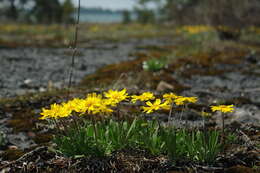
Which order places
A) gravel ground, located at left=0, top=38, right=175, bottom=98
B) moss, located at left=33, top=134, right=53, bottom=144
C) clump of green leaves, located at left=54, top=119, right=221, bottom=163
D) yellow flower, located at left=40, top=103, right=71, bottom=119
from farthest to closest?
gravel ground, located at left=0, top=38, right=175, bottom=98 < moss, located at left=33, top=134, right=53, bottom=144 < clump of green leaves, located at left=54, top=119, right=221, bottom=163 < yellow flower, located at left=40, top=103, right=71, bottom=119

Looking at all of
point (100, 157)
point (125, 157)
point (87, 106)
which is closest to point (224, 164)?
point (125, 157)

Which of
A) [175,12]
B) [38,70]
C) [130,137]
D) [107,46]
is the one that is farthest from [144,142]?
[175,12]

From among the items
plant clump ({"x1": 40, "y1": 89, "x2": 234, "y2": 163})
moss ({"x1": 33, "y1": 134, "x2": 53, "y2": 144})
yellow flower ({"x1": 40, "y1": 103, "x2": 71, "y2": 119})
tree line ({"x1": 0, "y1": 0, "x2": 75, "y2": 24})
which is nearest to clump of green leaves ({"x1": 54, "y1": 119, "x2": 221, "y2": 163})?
plant clump ({"x1": 40, "y1": 89, "x2": 234, "y2": 163})

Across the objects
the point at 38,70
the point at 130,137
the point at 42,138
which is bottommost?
the point at 38,70

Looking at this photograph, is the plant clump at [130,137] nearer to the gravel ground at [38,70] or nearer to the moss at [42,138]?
the moss at [42,138]

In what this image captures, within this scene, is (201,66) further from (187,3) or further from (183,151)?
(187,3)

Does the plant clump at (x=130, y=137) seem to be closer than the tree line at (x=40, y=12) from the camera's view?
Yes

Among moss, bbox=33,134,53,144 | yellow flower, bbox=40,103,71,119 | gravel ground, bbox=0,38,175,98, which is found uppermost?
yellow flower, bbox=40,103,71,119

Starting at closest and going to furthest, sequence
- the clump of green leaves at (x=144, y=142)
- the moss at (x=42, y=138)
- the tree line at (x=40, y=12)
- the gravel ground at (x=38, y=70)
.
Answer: the clump of green leaves at (x=144, y=142) → the moss at (x=42, y=138) → the gravel ground at (x=38, y=70) → the tree line at (x=40, y=12)

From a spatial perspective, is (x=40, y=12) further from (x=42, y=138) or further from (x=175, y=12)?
(x=42, y=138)

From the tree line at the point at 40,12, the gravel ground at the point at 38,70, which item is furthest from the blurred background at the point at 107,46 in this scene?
the tree line at the point at 40,12

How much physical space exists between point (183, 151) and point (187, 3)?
26.1 meters

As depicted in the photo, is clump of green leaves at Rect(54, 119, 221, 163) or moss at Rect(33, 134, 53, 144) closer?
clump of green leaves at Rect(54, 119, 221, 163)

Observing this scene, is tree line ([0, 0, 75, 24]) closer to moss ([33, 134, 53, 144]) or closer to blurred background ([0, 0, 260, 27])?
blurred background ([0, 0, 260, 27])
